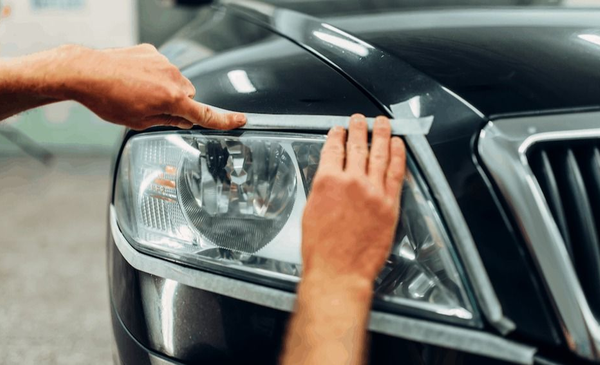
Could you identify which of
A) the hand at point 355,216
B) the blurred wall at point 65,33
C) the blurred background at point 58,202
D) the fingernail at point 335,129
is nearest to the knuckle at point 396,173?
the hand at point 355,216

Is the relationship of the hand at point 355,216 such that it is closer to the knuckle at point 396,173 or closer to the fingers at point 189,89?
the knuckle at point 396,173

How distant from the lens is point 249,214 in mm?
867

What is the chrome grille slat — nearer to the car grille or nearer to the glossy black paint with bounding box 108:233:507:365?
the car grille

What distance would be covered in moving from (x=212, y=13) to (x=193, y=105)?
1120mm

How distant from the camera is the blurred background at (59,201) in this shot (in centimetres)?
195

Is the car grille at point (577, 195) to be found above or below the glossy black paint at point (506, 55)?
below

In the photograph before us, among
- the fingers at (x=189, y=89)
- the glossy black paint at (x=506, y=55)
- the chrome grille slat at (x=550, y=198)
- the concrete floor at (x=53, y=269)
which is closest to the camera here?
the chrome grille slat at (x=550, y=198)

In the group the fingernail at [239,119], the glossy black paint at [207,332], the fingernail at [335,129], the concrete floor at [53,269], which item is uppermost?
the fingernail at [335,129]

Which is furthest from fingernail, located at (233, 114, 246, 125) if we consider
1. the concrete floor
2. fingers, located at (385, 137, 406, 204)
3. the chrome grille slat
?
the concrete floor

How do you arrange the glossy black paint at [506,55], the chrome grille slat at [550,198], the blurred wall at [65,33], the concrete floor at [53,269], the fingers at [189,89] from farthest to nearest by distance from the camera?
the blurred wall at [65,33], the concrete floor at [53,269], the fingers at [189,89], the glossy black paint at [506,55], the chrome grille slat at [550,198]

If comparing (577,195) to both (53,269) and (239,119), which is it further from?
(53,269)

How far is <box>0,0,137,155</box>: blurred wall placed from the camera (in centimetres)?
449

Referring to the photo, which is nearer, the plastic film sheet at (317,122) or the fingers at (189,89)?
the plastic film sheet at (317,122)

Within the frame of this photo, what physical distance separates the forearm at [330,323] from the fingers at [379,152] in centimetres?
14
